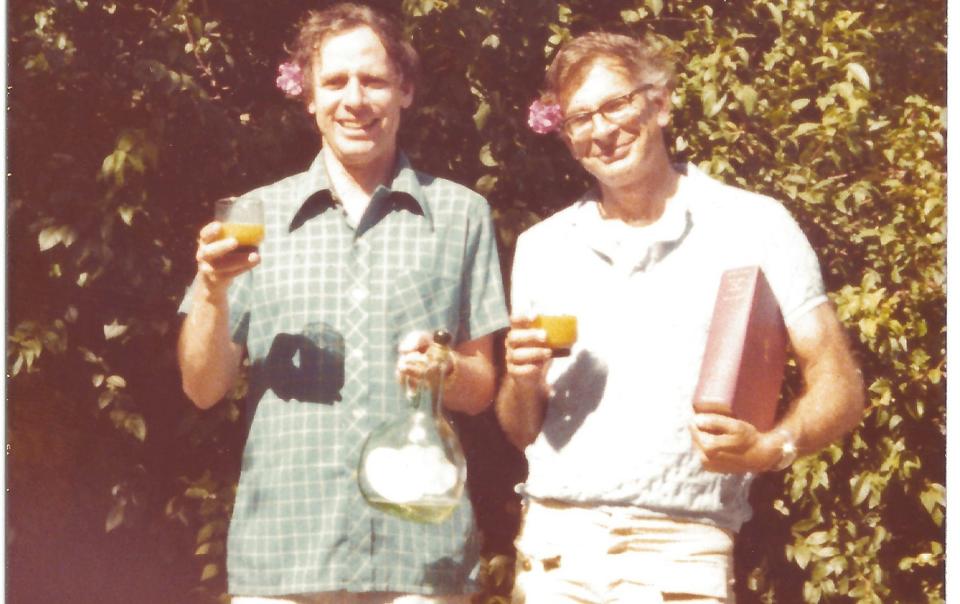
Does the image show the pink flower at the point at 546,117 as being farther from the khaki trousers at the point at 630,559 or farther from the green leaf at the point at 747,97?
the green leaf at the point at 747,97

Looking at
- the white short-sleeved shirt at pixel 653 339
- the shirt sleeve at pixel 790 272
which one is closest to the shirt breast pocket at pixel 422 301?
the white short-sleeved shirt at pixel 653 339

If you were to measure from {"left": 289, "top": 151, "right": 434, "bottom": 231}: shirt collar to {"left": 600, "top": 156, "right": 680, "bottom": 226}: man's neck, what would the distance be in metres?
0.43

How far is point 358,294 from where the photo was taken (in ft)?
10.5

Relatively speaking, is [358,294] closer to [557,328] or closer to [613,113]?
[557,328]

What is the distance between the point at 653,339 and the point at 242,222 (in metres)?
0.91

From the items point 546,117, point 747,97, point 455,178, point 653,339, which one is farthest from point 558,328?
point 747,97

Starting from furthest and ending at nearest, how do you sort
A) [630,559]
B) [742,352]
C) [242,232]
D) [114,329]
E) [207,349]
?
[114,329] < [207,349] < [630,559] < [242,232] < [742,352]

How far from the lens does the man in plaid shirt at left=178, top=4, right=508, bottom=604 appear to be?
316cm

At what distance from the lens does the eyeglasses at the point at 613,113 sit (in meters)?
3.20

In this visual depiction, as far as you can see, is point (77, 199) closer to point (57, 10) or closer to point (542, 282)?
point (57, 10)

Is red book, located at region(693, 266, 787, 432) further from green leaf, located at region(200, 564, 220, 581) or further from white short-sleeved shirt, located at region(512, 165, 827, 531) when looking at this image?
green leaf, located at region(200, 564, 220, 581)

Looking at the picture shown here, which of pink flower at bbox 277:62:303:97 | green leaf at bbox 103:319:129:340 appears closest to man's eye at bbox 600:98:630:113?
pink flower at bbox 277:62:303:97

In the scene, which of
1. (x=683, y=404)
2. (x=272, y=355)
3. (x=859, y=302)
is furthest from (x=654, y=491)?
(x=859, y=302)

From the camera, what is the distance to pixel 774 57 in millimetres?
4348
